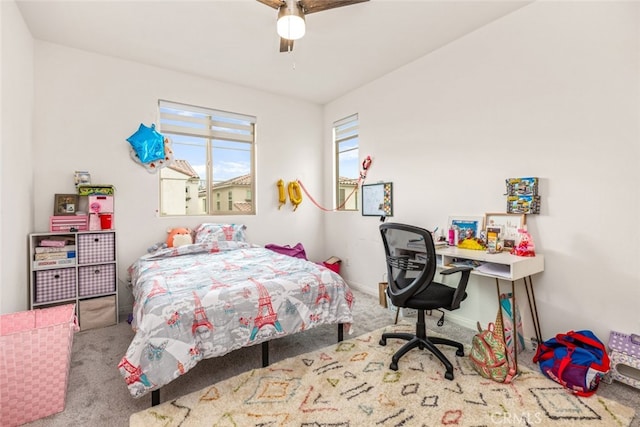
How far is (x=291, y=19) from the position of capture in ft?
7.08

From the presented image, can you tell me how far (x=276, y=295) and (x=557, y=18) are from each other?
9.67ft

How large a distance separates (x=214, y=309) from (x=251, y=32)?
2460mm

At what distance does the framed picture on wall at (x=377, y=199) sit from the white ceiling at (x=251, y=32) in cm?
139

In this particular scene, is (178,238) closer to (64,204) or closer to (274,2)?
(64,204)

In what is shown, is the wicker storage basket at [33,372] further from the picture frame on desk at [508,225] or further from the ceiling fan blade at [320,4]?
the picture frame on desk at [508,225]

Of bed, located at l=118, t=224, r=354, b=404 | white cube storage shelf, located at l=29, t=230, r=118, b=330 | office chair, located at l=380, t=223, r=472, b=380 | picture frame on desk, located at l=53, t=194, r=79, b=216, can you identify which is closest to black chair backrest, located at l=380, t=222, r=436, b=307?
office chair, located at l=380, t=223, r=472, b=380

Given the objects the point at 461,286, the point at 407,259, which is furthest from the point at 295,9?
the point at 461,286

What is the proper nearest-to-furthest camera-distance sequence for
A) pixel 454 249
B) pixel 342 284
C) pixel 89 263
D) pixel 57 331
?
pixel 57 331 → pixel 342 284 → pixel 454 249 → pixel 89 263

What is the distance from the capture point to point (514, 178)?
8.30ft

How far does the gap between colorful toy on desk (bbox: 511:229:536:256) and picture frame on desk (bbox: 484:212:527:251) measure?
0.08 m

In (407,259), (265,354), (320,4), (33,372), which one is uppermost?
(320,4)

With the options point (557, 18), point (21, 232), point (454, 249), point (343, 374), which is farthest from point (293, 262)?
point (557, 18)

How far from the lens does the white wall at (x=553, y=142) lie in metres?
2.03

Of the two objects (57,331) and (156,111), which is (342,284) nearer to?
(57,331)
